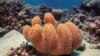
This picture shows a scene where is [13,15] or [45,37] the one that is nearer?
[45,37]

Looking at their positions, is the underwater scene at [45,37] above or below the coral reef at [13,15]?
below

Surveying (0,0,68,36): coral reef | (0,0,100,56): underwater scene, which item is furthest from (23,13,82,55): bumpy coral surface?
(0,0,68,36): coral reef

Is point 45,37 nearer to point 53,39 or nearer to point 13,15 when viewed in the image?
point 53,39

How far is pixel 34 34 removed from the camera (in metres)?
4.11

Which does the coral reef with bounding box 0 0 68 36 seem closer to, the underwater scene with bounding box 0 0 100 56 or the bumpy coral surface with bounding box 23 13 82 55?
the underwater scene with bounding box 0 0 100 56

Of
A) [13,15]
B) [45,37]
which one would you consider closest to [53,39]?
[45,37]

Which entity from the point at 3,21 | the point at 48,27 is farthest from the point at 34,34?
the point at 3,21

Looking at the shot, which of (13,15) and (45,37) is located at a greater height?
(13,15)

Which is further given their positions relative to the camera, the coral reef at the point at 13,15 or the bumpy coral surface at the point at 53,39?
the coral reef at the point at 13,15

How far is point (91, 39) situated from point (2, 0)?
403 cm

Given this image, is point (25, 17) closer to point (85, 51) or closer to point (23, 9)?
point (23, 9)

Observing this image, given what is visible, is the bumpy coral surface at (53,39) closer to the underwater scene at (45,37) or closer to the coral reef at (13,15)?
the underwater scene at (45,37)

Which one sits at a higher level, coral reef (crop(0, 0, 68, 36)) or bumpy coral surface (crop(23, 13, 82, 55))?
coral reef (crop(0, 0, 68, 36))

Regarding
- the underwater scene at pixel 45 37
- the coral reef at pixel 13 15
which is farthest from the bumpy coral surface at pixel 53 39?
the coral reef at pixel 13 15
